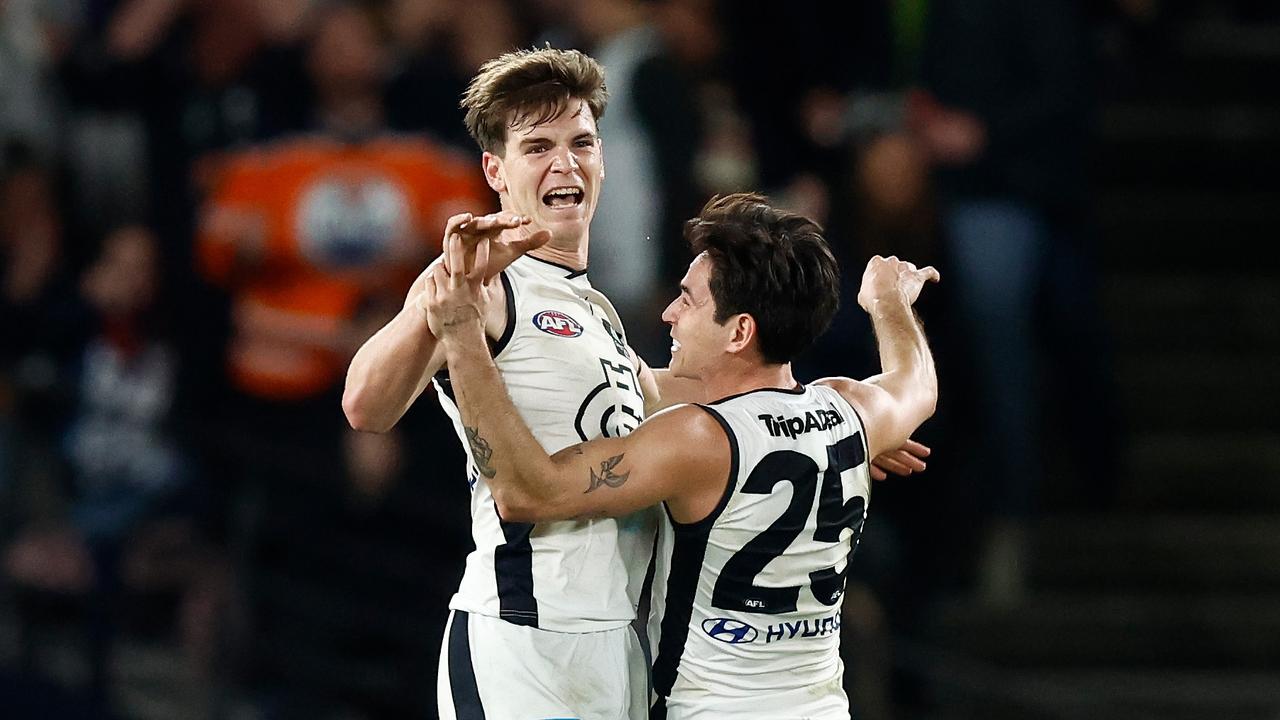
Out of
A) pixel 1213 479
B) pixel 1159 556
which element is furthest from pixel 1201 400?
pixel 1159 556

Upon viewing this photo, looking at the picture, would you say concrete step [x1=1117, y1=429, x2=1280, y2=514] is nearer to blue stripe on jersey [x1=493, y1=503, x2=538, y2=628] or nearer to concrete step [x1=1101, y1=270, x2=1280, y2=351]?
concrete step [x1=1101, y1=270, x2=1280, y2=351]

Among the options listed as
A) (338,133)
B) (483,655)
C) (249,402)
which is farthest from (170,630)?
(483,655)

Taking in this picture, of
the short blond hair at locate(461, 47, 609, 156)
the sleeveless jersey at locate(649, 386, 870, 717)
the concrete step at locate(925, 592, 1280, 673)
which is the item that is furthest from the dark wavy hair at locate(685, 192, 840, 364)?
the concrete step at locate(925, 592, 1280, 673)

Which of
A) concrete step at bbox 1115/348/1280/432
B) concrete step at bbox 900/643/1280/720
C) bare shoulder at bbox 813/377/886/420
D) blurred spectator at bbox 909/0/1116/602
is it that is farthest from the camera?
concrete step at bbox 1115/348/1280/432

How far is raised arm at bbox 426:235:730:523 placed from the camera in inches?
156

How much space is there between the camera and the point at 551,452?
4.29 metres

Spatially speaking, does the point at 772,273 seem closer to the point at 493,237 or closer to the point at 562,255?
the point at 562,255

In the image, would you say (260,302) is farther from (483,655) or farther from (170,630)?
(483,655)

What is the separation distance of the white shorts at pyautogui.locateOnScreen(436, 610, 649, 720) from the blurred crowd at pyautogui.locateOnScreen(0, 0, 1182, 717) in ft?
10.9

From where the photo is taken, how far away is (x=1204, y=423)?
1012cm

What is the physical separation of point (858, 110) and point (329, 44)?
2.44 m

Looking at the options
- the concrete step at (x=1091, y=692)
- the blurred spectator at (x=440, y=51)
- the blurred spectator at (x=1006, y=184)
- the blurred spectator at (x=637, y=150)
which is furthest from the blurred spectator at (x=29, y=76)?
the concrete step at (x=1091, y=692)

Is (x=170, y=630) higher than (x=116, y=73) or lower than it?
lower

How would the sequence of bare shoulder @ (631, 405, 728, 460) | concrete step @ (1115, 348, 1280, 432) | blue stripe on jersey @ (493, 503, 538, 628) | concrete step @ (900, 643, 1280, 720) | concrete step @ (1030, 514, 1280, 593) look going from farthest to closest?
concrete step @ (1115, 348, 1280, 432)
concrete step @ (1030, 514, 1280, 593)
concrete step @ (900, 643, 1280, 720)
blue stripe on jersey @ (493, 503, 538, 628)
bare shoulder @ (631, 405, 728, 460)
